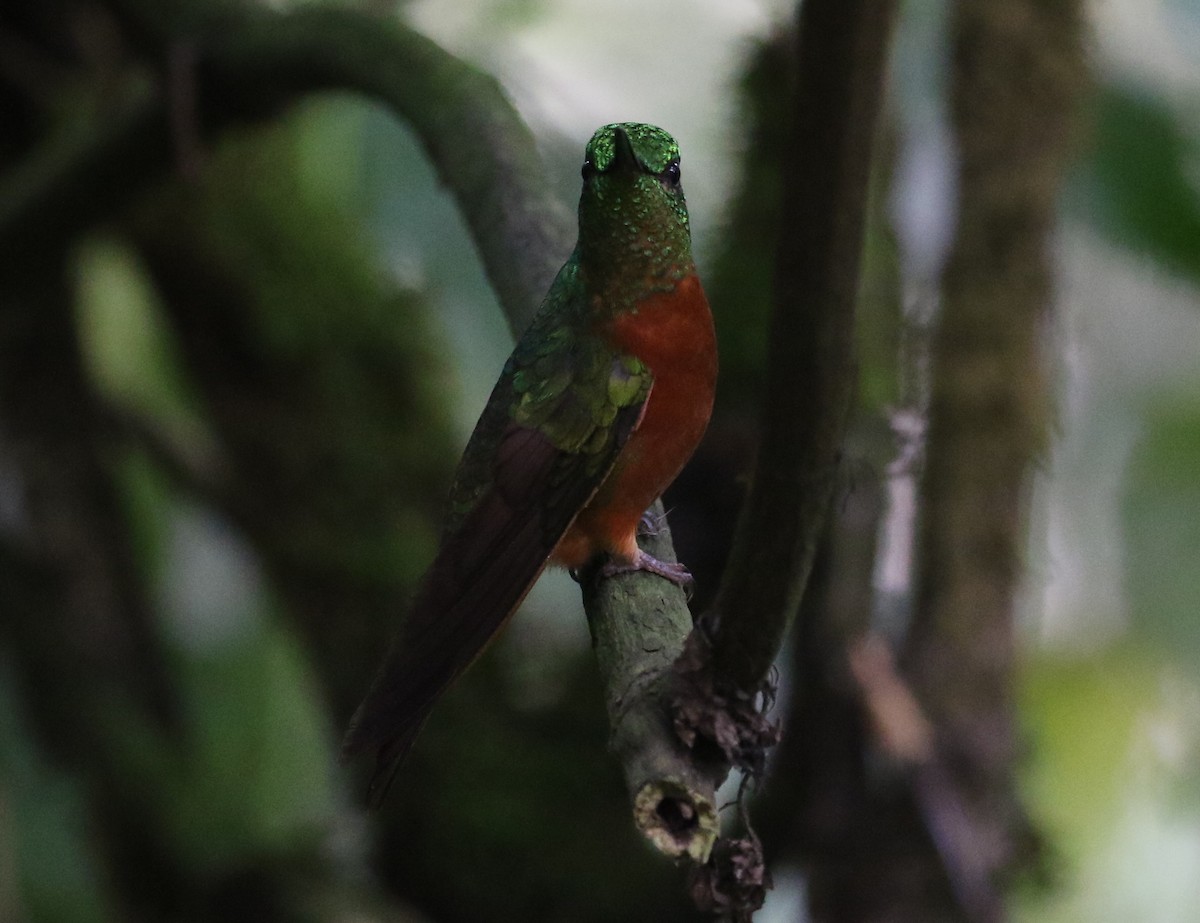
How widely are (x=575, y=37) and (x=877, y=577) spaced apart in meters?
1.25

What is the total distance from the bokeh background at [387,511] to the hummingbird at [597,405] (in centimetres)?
78

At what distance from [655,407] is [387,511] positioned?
1.80m

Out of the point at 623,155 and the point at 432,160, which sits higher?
the point at 623,155

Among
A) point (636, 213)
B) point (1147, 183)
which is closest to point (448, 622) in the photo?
point (636, 213)

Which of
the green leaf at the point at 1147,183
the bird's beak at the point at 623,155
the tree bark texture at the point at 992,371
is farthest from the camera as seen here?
the tree bark texture at the point at 992,371

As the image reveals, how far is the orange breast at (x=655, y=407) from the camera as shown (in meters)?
1.90

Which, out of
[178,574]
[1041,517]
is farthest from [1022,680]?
[178,574]

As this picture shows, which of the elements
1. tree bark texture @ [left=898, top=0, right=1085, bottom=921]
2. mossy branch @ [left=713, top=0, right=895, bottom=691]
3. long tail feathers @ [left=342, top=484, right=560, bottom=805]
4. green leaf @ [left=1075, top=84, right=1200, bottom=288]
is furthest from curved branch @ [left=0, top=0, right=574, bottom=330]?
tree bark texture @ [left=898, top=0, right=1085, bottom=921]

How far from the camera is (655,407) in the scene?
1.91m

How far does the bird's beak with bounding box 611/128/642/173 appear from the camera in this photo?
174 centimetres

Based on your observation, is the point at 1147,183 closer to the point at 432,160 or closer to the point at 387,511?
the point at 432,160

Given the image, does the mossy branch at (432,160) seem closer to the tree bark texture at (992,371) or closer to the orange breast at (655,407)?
the orange breast at (655,407)

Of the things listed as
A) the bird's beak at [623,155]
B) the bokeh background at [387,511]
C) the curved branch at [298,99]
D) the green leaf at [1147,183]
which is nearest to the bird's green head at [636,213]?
the bird's beak at [623,155]

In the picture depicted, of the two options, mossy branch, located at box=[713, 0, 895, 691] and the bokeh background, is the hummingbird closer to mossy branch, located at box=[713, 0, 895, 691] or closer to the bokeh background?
mossy branch, located at box=[713, 0, 895, 691]
